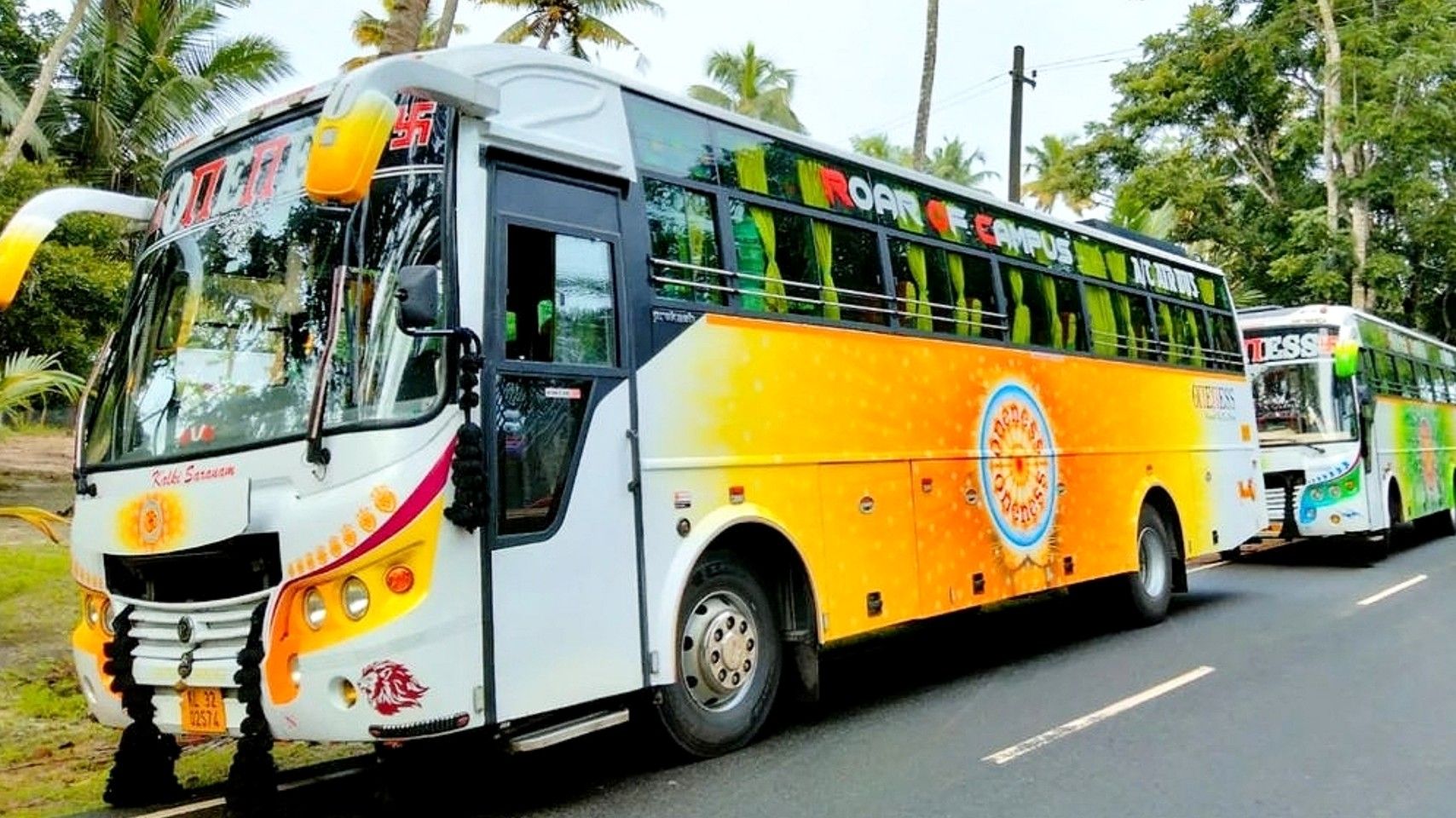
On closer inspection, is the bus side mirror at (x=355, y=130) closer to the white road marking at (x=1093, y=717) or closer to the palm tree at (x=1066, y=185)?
the white road marking at (x=1093, y=717)

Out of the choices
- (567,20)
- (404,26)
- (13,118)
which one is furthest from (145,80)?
(404,26)

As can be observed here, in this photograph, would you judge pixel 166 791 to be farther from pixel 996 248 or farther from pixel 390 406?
pixel 996 248

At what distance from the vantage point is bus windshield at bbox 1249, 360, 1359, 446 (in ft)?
47.7

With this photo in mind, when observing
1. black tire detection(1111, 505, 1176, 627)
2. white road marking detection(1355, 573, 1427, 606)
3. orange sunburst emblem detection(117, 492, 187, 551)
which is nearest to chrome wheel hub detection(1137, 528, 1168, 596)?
black tire detection(1111, 505, 1176, 627)

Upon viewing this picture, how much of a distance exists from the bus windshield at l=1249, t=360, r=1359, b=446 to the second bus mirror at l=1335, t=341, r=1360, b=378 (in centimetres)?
37

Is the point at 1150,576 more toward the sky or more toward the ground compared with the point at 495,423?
more toward the ground

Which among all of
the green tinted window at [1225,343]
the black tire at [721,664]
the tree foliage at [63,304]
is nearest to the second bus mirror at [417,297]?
the black tire at [721,664]

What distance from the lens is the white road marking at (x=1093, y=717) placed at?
19.5 feet

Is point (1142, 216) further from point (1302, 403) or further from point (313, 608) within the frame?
point (313, 608)

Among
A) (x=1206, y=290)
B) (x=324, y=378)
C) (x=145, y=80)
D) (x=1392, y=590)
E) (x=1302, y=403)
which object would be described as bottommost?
(x=1392, y=590)

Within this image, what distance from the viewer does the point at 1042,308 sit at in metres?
9.32

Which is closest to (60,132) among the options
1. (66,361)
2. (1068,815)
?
(66,361)

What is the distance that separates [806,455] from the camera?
6.69 m

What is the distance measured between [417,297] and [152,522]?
159 centimetres
